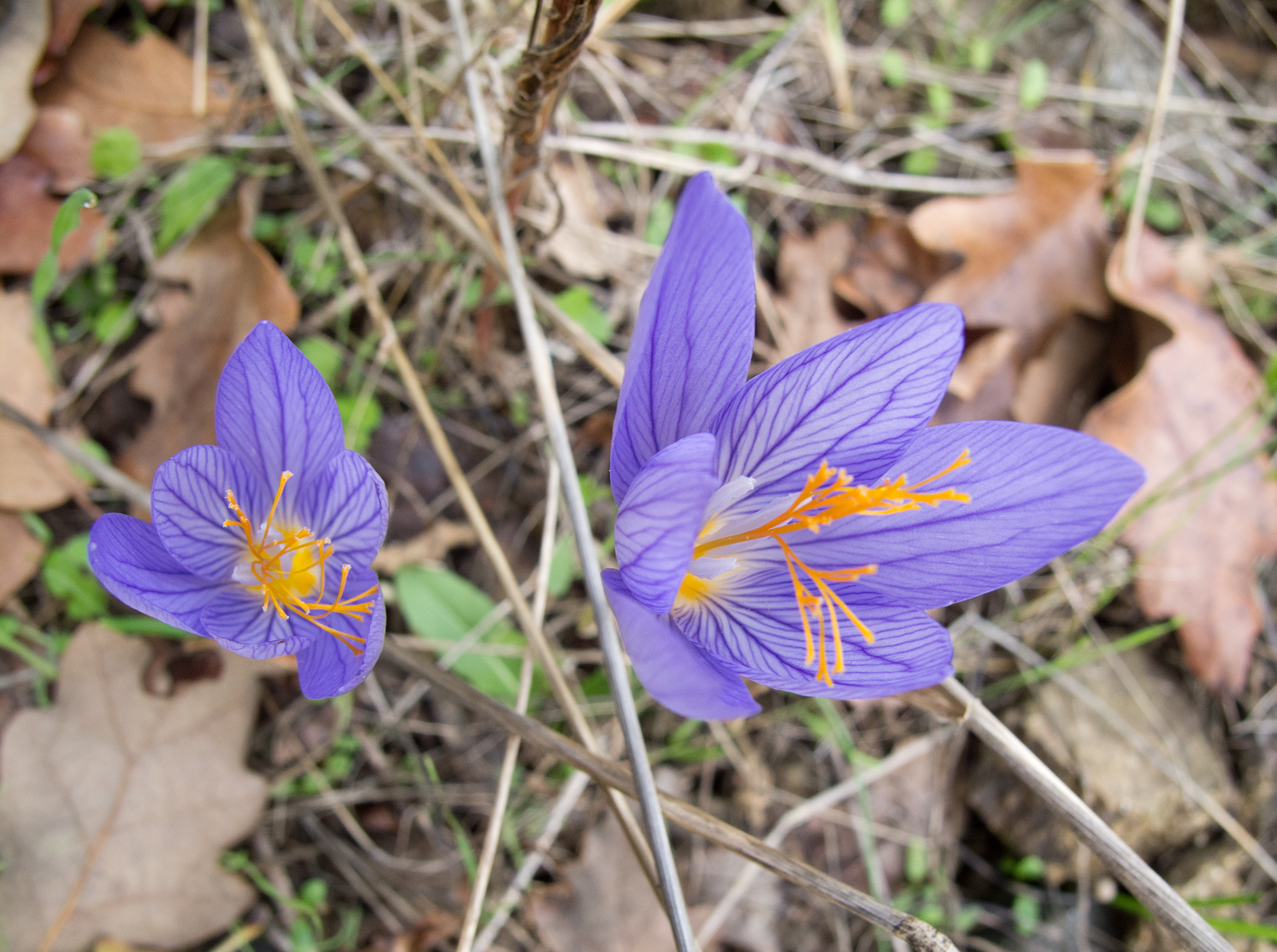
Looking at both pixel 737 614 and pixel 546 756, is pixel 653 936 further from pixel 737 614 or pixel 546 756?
pixel 737 614

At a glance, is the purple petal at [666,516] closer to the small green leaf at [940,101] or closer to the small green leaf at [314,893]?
the small green leaf at [314,893]

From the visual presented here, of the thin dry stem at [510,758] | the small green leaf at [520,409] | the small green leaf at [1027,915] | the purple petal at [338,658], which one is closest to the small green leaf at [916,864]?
the small green leaf at [1027,915]

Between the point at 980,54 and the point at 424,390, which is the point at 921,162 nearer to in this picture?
the point at 980,54

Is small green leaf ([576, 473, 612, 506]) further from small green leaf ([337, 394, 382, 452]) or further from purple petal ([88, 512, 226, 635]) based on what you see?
purple petal ([88, 512, 226, 635])

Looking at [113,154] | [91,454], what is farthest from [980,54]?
[91,454]

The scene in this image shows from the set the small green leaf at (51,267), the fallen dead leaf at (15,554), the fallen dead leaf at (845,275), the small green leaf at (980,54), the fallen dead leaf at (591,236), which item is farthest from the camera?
the small green leaf at (980,54)

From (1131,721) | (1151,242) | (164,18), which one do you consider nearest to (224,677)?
(164,18)
